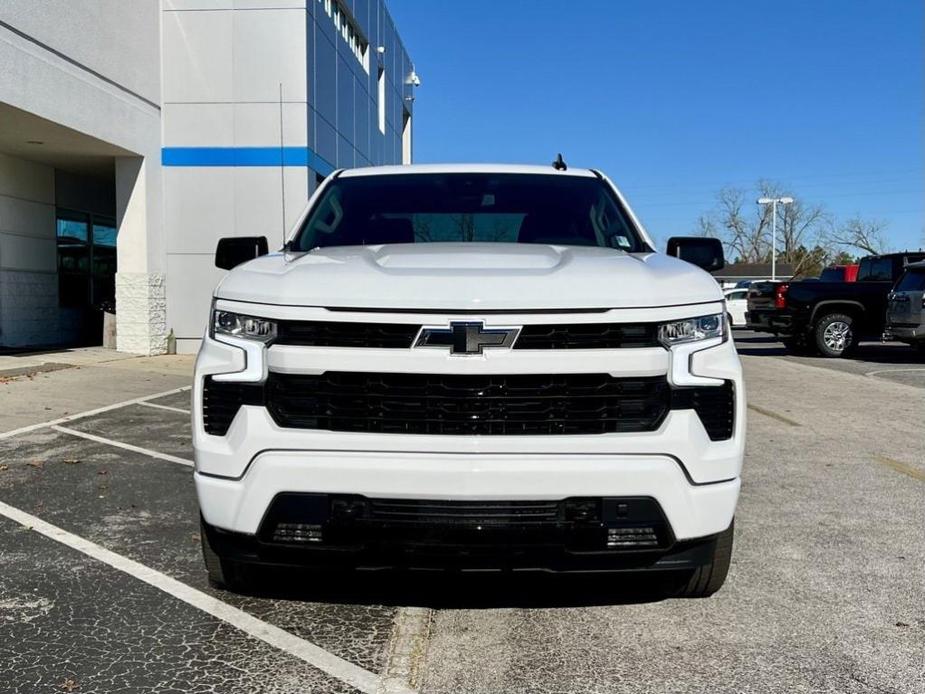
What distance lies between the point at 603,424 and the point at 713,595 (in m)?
1.39

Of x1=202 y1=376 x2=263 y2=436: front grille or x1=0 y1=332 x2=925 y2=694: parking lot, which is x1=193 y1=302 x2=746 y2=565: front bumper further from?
x1=0 y1=332 x2=925 y2=694: parking lot

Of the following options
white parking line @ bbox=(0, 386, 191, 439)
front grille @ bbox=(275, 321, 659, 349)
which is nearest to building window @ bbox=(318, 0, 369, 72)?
white parking line @ bbox=(0, 386, 191, 439)

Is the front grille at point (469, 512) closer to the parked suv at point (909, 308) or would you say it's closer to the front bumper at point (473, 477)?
the front bumper at point (473, 477)

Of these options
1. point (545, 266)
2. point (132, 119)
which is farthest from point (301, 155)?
point (545, 266)

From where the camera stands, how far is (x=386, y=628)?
336 centimetres

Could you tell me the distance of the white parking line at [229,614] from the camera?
296 cm

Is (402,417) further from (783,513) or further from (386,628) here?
Result: (783,513)

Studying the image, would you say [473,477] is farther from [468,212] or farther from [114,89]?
[114,89]

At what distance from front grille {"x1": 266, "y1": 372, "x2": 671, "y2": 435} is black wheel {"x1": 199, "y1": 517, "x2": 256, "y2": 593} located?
2.74ft

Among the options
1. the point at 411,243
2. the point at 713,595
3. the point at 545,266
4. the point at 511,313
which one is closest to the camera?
the point at 511,313

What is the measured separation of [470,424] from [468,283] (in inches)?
19.2

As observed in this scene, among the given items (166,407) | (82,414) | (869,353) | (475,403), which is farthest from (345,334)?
(869,353)

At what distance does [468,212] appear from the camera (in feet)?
15.1

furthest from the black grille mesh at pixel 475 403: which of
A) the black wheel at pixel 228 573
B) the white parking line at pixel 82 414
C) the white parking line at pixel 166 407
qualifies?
the white parking line at pixel 166 407
